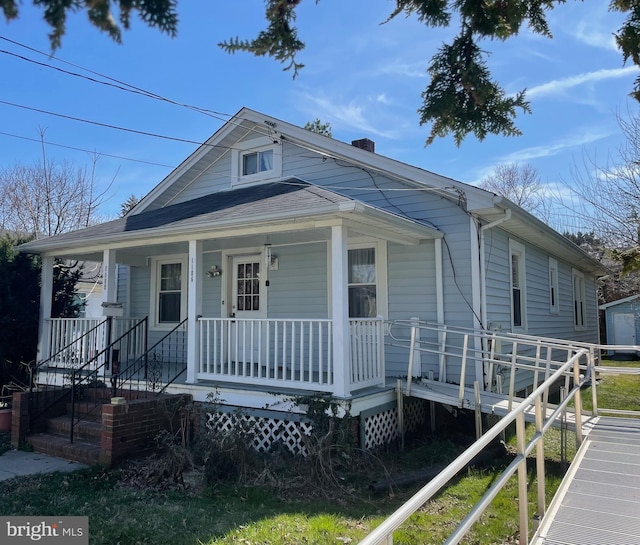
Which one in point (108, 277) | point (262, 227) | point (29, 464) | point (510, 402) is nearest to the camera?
point (510, 402)

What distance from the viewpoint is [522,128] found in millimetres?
2754

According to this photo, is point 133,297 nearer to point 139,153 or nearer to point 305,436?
point 139,153

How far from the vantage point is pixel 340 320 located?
6391mm

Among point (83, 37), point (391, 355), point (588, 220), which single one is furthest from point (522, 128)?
A: point (588, 220)

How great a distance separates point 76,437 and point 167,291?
4.73 m

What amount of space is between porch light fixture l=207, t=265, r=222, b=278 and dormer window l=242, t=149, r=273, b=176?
206 centimetres

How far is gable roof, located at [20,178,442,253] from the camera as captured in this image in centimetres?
652

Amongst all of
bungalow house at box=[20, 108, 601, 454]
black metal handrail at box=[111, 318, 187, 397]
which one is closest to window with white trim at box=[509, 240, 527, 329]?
bungalow house at box=[20, 108, 601, 454]

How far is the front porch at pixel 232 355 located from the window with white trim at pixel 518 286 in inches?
148

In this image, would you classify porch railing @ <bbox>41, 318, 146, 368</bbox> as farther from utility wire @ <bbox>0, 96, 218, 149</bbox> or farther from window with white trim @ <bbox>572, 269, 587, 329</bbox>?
window with white trim @ <bbox>572, 269, 587, 329</bbox>

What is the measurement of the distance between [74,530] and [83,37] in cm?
438

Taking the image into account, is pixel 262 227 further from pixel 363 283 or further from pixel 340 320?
pixel 363 283

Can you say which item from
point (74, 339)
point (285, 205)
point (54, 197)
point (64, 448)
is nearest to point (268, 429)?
point (64, 448)

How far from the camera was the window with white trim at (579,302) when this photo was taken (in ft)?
51.9
